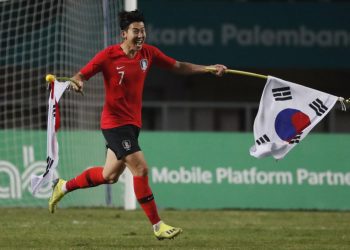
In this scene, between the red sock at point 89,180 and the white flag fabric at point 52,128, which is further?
the red sock at point 89,180

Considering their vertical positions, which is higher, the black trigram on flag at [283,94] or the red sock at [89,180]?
the black trigram on flag at [283,94]

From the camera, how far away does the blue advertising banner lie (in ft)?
77.8

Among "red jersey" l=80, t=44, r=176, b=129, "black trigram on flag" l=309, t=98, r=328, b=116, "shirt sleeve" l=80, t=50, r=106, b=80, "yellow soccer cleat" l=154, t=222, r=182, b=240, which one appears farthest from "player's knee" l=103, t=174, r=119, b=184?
"black trigram on flag" l=309, t=98, r=328, b=116

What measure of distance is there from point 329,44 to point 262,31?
5.43ft

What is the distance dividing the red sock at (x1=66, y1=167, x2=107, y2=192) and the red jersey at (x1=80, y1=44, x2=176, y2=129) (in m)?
0.63

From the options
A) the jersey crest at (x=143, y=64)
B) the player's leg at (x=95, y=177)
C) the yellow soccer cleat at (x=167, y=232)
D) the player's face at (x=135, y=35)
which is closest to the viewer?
the yellow soccer cleat at (x=167, y=232)

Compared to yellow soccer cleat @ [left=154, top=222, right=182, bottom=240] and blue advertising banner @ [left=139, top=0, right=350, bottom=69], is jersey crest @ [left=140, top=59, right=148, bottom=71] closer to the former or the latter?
yellow soccer cleat @ [left=154, top=222, right=182, bottom=240]

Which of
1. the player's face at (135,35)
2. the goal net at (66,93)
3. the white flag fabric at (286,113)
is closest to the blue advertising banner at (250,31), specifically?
the goal net at (66,93)

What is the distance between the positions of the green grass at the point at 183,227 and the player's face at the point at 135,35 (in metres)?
2.05

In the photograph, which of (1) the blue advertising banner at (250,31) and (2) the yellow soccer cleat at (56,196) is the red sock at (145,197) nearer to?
(2) the yellow soccer cleat at (56,196)

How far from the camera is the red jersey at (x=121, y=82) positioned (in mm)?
10453

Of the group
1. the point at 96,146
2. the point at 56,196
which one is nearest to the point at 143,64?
the point at 56,196

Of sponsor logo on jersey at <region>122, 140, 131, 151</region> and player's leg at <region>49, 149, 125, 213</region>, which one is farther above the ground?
sponsor logo on jersey at <region>122, 140, 131, 151</region>

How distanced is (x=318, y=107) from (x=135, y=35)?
85.1 inches
